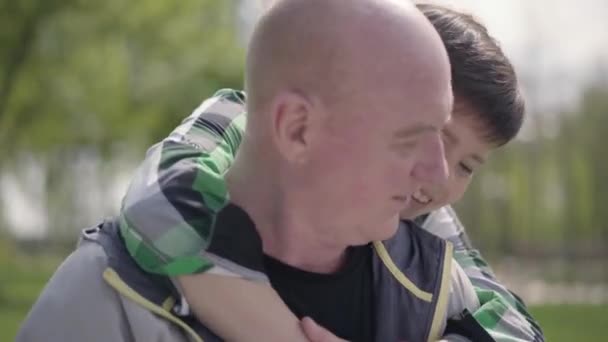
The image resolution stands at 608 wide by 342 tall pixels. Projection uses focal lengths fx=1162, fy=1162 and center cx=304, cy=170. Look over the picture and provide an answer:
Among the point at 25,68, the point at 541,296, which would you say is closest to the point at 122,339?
the point at 541,296

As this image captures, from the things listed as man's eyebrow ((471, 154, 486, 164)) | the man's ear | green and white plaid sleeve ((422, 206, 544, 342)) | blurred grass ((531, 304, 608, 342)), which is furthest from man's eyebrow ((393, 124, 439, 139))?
blurred grass ((531, 304, 608, 342))

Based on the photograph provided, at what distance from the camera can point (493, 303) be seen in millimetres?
1737

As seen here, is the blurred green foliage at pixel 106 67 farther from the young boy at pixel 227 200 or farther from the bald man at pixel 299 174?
the bald man at pixel 299 174

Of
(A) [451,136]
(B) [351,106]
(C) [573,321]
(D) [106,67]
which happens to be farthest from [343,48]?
(D) [106,67]

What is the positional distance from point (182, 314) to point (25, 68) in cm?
1481

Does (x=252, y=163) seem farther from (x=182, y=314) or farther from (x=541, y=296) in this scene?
(x=541, y=296)

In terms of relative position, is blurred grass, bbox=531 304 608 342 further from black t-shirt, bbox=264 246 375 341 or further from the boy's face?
black t-shirt, bbox=264 246 375 341

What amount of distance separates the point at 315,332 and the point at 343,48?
382mm

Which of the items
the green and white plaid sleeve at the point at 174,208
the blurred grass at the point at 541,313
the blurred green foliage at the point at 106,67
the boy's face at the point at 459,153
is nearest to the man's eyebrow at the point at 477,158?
the boy's face at the point at 459,153

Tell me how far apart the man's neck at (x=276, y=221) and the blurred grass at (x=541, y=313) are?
5.91 metres

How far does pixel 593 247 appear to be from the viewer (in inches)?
658

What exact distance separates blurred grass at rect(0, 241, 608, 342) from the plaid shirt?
5.74 meters

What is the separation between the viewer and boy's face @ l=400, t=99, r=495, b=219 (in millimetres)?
1924

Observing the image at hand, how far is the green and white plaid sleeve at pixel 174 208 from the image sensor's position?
151 cm
